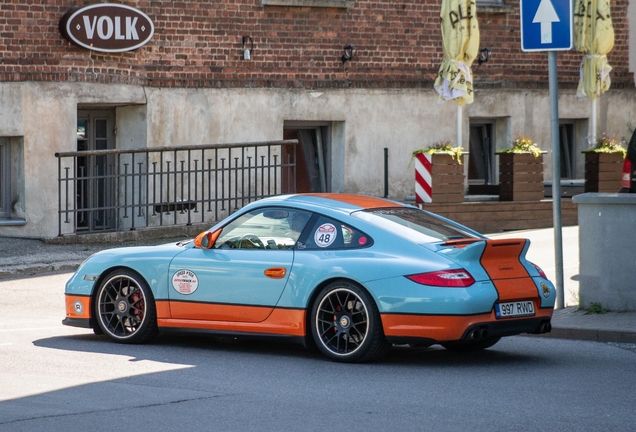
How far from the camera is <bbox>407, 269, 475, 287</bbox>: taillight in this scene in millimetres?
8766

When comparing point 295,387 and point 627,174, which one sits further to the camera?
point 627,174

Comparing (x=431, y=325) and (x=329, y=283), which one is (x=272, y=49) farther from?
(x=431, y=325)

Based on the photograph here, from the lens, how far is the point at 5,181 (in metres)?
19.0

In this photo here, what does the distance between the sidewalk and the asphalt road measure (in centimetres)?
17

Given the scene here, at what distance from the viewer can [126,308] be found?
33.4 ft

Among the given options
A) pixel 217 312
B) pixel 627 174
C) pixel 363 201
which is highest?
pixel 627 174

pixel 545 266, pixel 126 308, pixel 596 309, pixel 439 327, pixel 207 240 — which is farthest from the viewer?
pixel 545 266

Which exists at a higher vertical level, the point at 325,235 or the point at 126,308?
the point at 325,235

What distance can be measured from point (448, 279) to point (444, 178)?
1058 centimetres

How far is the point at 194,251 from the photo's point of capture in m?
9.97

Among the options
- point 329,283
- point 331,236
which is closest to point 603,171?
point 331,236

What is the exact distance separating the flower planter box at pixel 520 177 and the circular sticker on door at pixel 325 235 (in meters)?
11.2

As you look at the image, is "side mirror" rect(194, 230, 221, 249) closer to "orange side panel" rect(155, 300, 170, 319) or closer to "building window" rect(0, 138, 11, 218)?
"orange side panel" rect(155, 300, 170, 319)

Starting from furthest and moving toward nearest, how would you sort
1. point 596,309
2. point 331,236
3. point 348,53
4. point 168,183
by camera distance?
point 348,53, point 168,183, point 596,309, point 331,236
